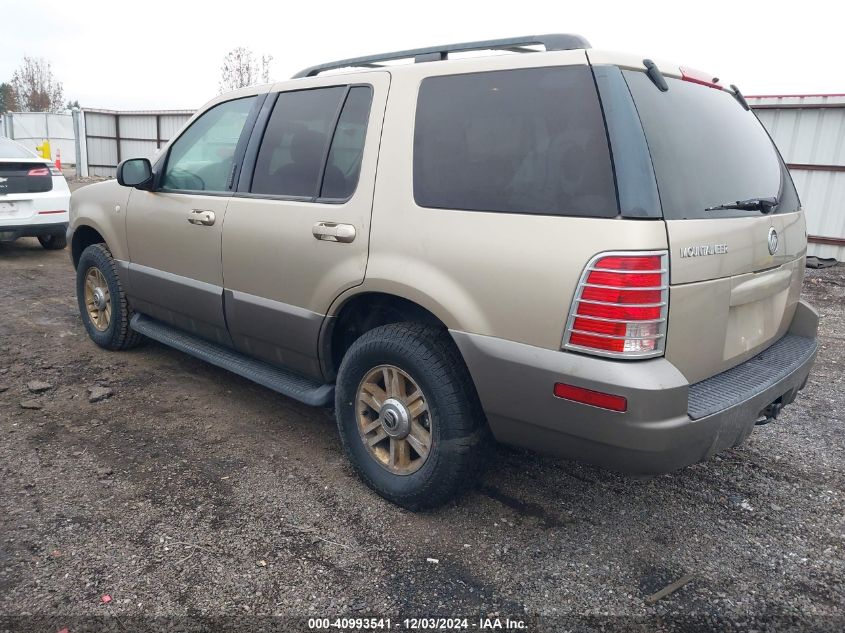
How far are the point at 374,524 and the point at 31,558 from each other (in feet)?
4.41

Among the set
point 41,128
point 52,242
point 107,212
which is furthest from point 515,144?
point 41,128

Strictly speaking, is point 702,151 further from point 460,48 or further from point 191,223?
point 191,223

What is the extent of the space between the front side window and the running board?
95 cm

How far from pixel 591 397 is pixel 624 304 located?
341mm

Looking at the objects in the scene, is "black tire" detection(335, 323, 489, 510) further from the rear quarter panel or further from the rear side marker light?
the rear side marker light

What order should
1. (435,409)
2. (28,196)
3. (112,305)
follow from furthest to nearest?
(28,196) → (112,305) → (435,409)

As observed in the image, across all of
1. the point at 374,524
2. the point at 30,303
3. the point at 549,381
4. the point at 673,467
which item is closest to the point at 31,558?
the point at 374,524

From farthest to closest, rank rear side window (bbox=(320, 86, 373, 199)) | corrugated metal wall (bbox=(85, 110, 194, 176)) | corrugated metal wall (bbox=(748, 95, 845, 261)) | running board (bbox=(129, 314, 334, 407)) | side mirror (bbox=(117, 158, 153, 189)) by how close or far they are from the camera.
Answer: corrugated metal wall (bbox=(85, 110, 194, 176)), corrugated metal wall (bbox=(748, 95, 845, 261)), side mirror (bbox=(117, 158, 153, 189)), running board (bbox=(129, 314, 334, 407)), rear side window (bbox=(320, 86, 373, 199))

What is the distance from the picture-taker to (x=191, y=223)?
3.89 metres

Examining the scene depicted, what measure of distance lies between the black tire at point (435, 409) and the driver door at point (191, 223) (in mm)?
1316

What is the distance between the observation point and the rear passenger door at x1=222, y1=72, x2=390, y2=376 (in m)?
3.05

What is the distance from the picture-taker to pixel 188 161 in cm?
412

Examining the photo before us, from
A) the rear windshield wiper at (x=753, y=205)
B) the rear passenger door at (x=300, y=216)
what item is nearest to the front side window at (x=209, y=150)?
the rear passenger door at (x=300, y=216)

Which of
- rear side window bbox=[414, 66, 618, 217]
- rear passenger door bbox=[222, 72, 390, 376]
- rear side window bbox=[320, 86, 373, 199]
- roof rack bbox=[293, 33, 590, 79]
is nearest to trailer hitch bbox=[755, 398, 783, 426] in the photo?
rear side window bbox=[414, 66, 618, 217]
